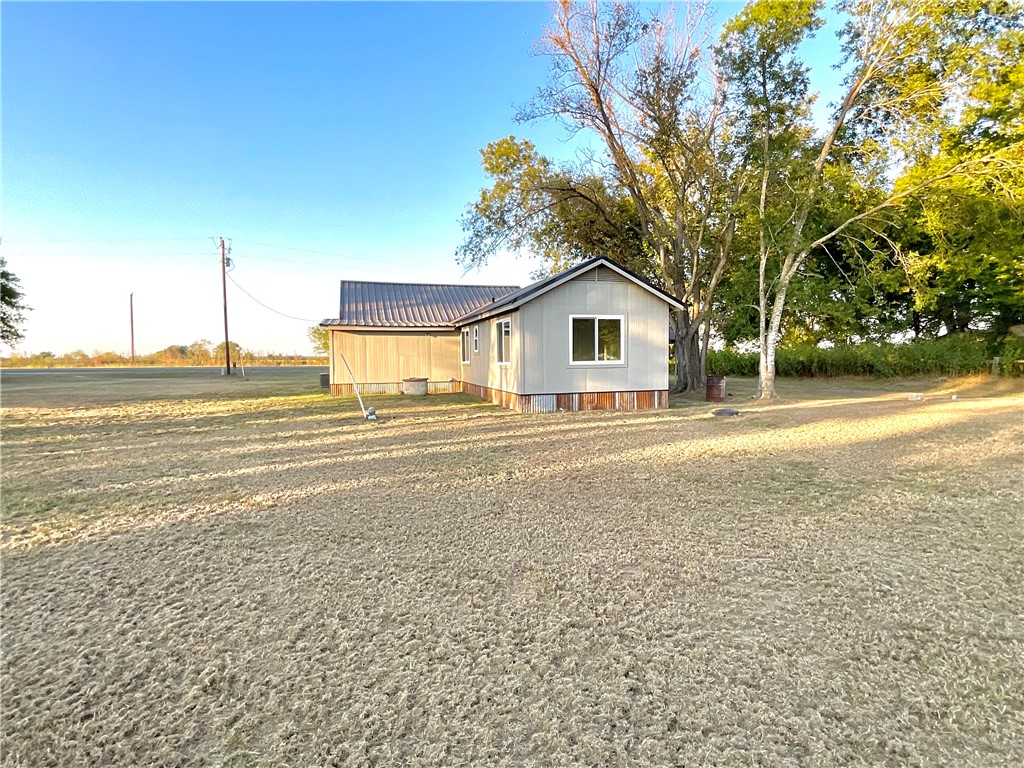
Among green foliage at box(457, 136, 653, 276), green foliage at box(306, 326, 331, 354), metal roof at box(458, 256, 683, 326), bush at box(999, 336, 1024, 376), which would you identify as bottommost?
bush at box(999, 336, 1024, 376)

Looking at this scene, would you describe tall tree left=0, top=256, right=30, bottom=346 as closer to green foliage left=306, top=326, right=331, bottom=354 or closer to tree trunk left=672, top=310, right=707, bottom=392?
green foliage left=306, top=326, right=331, bottom=354

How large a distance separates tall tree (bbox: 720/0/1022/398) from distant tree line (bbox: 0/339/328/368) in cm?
3709

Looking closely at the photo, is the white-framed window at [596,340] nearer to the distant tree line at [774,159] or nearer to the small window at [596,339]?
the small window at [596,339]

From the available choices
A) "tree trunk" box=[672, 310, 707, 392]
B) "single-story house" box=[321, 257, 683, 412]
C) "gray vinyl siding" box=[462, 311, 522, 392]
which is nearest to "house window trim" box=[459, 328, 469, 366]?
"gray vinyl siding" box=[462, 311, 522, 392]

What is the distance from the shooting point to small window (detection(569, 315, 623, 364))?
11797 mm

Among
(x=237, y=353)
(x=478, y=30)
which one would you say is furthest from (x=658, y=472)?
(x=237, y=353)

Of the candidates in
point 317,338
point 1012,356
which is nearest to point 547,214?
point 1012,356

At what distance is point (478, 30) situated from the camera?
11789 millimetres

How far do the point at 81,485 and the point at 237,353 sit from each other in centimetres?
4047

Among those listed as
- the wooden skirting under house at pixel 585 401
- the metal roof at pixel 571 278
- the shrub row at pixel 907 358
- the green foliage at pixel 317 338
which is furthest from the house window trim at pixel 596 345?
the green foliage at pixel 317 338

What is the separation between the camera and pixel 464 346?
17156 mm

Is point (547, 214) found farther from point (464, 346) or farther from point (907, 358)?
point (907, 358)

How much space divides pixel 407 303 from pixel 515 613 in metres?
16.1

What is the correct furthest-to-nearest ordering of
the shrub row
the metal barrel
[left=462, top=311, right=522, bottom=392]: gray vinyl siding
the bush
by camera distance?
the shrub row
the bush
the metal barrel
[left=462, top=311, right=522, bottom=392]: gray vinyl siding
